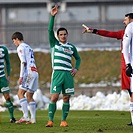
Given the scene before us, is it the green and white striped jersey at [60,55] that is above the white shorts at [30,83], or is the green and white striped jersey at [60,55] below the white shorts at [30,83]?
above

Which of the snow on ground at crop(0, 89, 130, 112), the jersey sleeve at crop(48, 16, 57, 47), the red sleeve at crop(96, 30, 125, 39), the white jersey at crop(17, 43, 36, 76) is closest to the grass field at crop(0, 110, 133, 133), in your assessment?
the white jersey at crop(17, 43, 36, 76)

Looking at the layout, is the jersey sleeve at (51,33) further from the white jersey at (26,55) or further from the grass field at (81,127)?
the grass field at (81,127)

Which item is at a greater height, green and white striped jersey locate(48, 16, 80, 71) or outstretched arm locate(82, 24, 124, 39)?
outstretched arm locate(82, 24, 124, 39)

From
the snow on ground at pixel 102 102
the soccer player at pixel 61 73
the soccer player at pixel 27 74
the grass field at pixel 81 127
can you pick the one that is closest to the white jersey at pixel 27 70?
the soccer player at pixel 27 74

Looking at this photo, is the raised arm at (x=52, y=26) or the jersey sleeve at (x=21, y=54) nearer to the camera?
the raised arm at (x=52, y=26)

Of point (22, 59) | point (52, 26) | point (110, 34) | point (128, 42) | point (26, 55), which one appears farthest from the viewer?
point (26, 55)

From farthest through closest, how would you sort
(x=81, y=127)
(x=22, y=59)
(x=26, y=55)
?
1. (x=26, y=55)
2. (x=22, y=59)
3. (x=81, y=127)

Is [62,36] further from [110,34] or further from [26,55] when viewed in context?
[26,55]

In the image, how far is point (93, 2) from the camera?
150 ft

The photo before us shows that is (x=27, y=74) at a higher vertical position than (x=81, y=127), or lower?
higher

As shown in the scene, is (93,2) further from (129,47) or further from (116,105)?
(129,47)

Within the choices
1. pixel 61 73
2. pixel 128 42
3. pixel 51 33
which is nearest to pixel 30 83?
pixel 61 73

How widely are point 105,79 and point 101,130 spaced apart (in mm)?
21567

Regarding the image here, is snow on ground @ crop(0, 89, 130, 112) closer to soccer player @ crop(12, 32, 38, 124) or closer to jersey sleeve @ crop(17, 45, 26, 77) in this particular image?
soccer player @ crop(12, 32, 38, 124)
